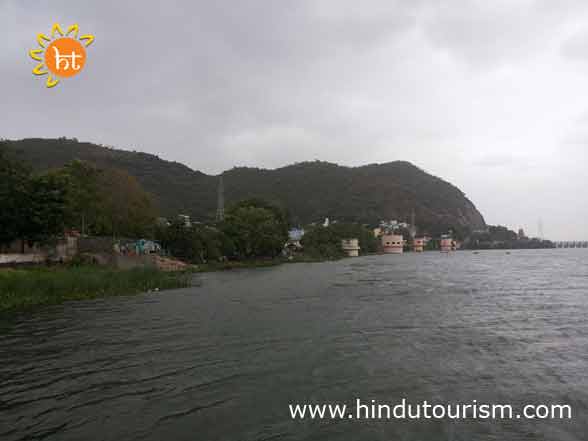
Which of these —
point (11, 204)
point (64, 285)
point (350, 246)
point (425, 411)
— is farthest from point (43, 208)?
point (350, 246)

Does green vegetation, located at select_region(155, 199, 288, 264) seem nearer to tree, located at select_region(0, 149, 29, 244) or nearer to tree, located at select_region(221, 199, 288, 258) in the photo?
tree, located at select_region(221, 199, 288, 258)

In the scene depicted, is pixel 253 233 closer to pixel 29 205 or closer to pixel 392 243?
pixel 29 205

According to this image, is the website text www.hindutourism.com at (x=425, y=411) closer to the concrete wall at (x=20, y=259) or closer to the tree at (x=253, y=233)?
the concrete wall at (x=20, y=259)

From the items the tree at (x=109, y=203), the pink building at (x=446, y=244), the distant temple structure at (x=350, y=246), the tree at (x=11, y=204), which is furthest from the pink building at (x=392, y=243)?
the tree at (x=11, y=204)

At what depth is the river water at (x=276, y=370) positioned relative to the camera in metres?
7.61

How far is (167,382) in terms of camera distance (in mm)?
10039

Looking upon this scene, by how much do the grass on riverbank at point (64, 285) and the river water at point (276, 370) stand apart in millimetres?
3442

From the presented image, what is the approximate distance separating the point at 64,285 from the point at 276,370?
21.9 m

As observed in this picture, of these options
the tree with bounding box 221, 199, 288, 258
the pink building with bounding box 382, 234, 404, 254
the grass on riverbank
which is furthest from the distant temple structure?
the grass on riverbank

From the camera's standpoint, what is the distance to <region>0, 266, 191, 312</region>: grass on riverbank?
2370 centimetres

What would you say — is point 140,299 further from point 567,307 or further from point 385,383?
point 567,307

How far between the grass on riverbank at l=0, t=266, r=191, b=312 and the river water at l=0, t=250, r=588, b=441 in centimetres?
344

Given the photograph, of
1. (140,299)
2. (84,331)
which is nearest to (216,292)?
(140,299)

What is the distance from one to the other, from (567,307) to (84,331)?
24.4m
